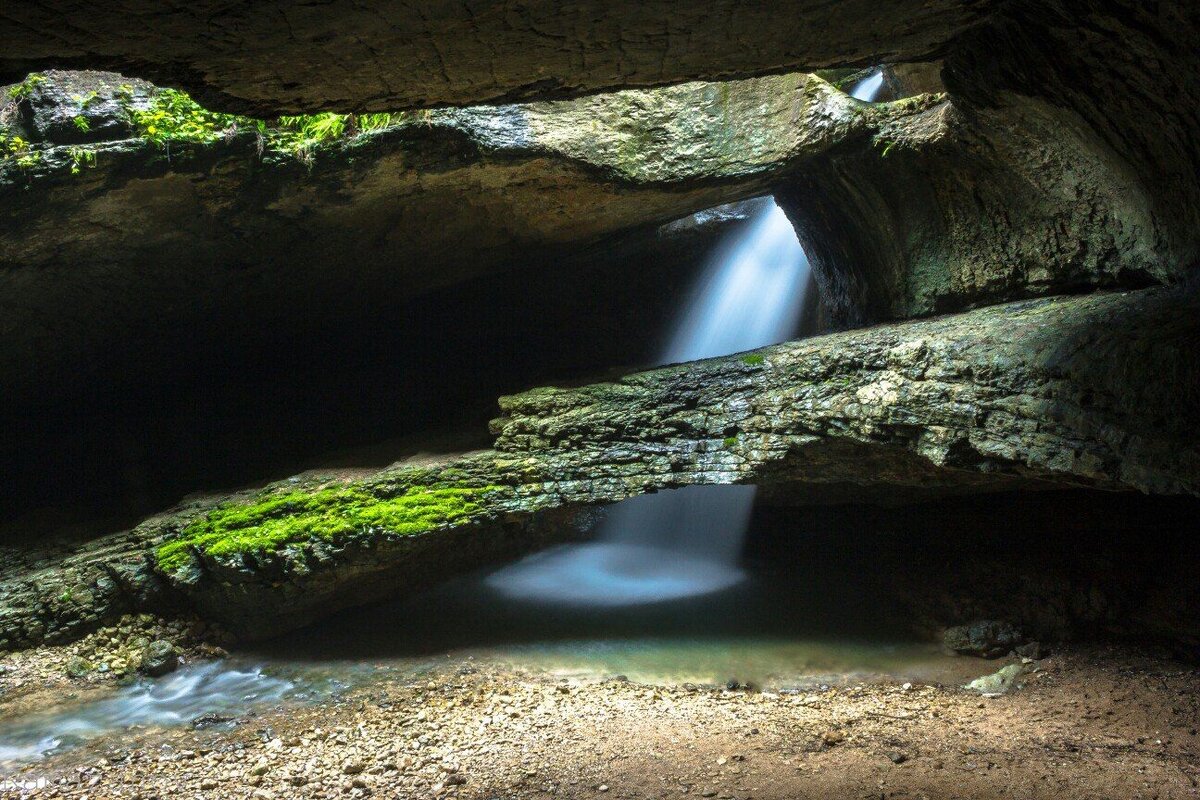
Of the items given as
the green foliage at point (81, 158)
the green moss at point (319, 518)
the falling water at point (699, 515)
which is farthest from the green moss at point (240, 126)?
the falling water at point (699, 515)

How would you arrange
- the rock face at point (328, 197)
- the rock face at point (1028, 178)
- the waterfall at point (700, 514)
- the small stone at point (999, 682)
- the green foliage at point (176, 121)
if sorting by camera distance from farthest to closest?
the waterfall at point (700, 514), the rock face at point (328, 197), the green foliage at point (176, 121), the small stone at point (999, 682), the rock face at point (1028, 178)

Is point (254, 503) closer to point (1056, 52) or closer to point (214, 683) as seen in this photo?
point (214, 683)

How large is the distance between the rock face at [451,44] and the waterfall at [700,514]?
5.81 metres

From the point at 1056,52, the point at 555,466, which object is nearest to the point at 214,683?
the point at 555,466

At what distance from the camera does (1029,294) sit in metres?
6.45

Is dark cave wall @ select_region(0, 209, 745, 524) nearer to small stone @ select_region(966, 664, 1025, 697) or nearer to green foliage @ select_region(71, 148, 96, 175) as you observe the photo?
green foliage @ select_region(71, 148, 96, 175)

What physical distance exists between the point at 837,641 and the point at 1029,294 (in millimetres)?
3530

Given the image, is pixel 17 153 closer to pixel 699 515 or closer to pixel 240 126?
pixel 240 126

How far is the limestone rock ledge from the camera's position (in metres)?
5.63

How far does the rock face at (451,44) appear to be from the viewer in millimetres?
2941

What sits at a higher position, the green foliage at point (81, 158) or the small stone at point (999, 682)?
the green foliage at point (81, 158)

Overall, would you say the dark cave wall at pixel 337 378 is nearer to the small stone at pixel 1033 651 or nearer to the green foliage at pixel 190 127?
the green foliage at pixel 190 127

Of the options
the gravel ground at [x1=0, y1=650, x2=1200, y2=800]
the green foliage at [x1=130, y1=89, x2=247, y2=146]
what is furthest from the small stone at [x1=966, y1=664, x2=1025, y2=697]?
the green foliage at [x1=130, y1=89, x2=247, y2=146]

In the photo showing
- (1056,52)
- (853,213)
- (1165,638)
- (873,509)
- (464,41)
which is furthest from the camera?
(873,509)
